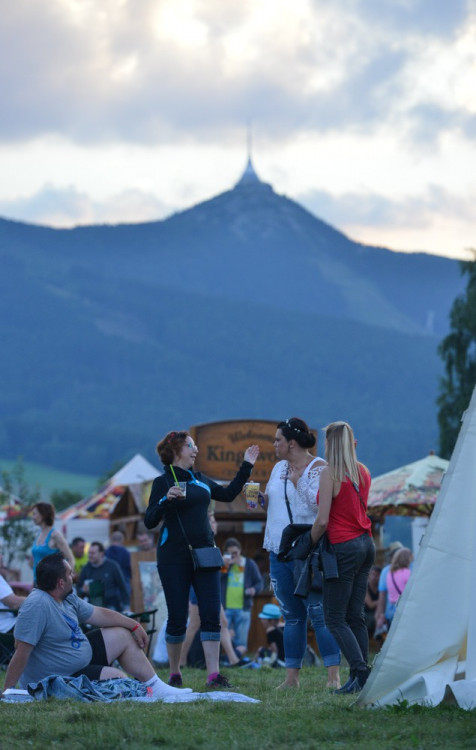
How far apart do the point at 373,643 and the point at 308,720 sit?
30.5 ft

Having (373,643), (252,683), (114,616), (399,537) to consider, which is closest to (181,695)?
(114,616)

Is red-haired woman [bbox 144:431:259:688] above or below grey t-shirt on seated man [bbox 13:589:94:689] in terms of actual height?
above

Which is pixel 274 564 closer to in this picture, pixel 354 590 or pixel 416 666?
pixel 354 590

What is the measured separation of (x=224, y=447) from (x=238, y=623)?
460 cm

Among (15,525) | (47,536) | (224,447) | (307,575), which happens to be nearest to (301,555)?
(307,575)

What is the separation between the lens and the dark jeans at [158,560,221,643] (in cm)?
757

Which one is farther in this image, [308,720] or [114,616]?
[114,616]

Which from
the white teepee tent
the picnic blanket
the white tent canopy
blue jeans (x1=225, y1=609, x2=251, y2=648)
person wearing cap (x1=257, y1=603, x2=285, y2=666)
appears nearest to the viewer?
the white teepee tent

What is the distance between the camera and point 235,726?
5609 millimetres

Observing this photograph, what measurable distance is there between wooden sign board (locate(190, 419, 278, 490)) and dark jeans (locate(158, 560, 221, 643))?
986 centimetres

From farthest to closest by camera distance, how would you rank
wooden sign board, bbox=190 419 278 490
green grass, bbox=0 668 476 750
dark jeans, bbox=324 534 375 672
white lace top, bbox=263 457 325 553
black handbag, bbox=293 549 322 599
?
wooden sign board, bbox=190 419 278 490
white lace top, bbox=263 457 325 553
black handbag, bbox=293 549 322 599
dark jeans, bbox=324 534 375 672
green grass, bbox=0 668 476 750

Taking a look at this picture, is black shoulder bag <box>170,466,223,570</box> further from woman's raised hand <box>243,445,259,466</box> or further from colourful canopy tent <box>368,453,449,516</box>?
colourful canopy tent <box>368,453,449,516</box>

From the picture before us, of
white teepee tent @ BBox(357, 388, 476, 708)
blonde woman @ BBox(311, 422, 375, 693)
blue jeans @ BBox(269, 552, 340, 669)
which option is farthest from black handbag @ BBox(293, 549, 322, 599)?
white teepee tent @ BBox(357, 388, 476, 708)

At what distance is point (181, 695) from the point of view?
22.9ft
